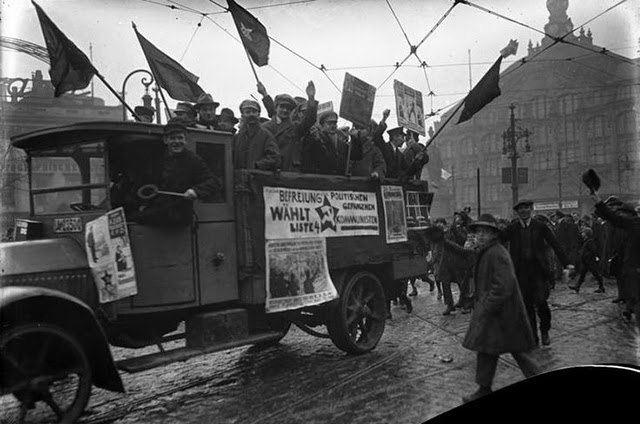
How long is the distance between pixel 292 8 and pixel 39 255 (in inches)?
80.3

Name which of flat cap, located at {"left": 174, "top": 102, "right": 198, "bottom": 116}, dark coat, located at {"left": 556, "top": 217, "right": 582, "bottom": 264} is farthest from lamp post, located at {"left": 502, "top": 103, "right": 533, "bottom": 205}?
flat cap, located at {"left": 174, "top": 102, "right": 198, "bottom": 116}

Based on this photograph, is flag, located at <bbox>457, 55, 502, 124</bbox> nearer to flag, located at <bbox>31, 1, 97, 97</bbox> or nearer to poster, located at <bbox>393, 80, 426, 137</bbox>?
poster, located at <bbox>393, 80, 426, 137</bbox>

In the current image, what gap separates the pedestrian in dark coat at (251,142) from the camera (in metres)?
4.26

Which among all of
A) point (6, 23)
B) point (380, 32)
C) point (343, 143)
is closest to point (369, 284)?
Answer: point (343, 143)

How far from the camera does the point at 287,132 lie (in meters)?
4.80

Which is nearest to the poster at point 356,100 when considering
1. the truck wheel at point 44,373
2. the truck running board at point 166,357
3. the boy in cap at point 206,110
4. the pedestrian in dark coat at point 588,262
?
the boy in cap at point 206,110

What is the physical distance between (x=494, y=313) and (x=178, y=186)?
6.88 ft

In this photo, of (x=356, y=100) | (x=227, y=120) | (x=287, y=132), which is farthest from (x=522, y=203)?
(x=227, y=120)

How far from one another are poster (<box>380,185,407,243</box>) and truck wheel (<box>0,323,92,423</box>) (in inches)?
113

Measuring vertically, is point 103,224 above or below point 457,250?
above

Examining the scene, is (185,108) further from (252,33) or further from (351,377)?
(351,377)

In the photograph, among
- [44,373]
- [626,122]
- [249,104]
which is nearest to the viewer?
[626,122]

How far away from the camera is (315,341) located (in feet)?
18.3

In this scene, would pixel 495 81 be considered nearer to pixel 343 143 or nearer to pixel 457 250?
pixel 457 250
